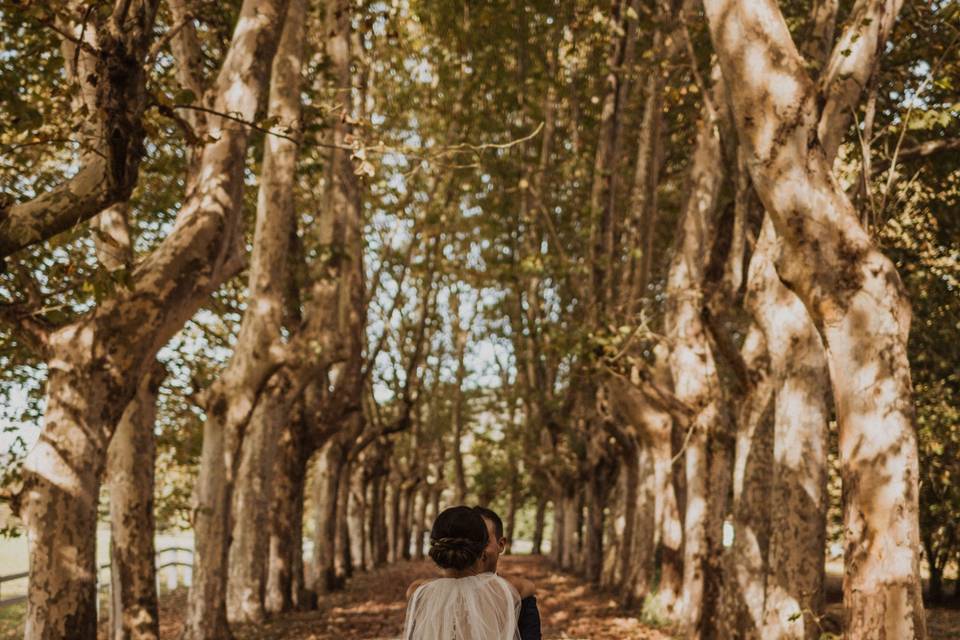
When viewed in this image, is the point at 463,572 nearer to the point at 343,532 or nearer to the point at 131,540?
the point at 131,540

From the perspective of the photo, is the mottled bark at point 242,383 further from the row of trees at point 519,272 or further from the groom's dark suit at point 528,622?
the groom's dark suit at point 528,622

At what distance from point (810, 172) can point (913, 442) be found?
158cm

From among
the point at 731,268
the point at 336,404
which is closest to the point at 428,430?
the point at 336,404

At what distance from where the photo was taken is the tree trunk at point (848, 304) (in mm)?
5312

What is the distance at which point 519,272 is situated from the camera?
17.8 m

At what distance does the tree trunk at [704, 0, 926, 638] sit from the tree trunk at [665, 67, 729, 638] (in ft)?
25.5

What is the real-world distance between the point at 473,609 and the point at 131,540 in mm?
6481

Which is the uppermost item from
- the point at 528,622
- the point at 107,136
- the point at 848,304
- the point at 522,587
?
the point at 107,136

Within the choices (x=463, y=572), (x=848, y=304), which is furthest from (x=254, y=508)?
(x=463, y=572)

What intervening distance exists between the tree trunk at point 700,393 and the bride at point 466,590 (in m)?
10.2

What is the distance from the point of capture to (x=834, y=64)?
646cm

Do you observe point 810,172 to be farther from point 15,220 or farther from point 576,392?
point 576,392

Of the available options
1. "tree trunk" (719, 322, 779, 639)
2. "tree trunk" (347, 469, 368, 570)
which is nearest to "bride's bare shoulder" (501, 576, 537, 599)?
"tree trunk" (719, 322, 779, 639)

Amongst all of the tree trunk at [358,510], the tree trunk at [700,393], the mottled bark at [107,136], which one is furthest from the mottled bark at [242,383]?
the tree trunk at [358,510]
